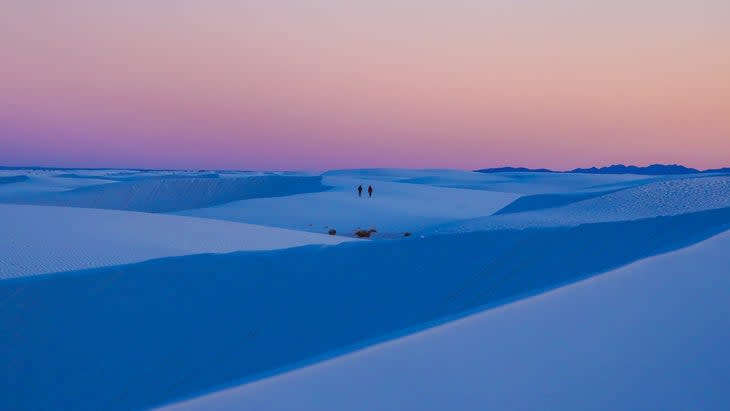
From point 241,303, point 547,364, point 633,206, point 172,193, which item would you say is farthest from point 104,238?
point 172,193

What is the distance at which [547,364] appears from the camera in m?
2.46

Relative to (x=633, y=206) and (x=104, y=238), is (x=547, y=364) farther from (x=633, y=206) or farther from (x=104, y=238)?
(x=104, y=238)

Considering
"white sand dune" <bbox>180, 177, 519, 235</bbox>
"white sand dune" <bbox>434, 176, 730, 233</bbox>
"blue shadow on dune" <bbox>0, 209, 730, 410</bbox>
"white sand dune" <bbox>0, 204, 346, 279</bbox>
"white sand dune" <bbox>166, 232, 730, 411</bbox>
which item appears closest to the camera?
"white sand dune" <bbox>166, 232, 730, 411</bbox>

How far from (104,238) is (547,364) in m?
8.10

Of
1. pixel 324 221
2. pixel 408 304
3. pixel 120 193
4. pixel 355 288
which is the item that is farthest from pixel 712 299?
pixel 120 193

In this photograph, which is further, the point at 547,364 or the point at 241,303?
the point at 241,303

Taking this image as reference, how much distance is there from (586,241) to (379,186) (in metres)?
29.6

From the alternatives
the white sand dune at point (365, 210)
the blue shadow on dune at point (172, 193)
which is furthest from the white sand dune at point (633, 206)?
the blue shadow on dune at point (172, 193)

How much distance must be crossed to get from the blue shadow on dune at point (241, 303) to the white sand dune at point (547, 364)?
6.30 feet

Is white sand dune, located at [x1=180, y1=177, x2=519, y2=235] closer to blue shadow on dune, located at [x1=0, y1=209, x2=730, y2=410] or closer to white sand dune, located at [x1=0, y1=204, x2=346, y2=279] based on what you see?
white sand dune, located at [x1=0, y1=204, x2=346, y2=279]

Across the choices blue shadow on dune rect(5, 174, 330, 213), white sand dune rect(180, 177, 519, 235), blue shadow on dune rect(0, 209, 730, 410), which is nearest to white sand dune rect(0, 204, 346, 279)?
blue shadow on dune rect(0, 209, 730, 410)

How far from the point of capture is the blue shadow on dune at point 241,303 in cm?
529

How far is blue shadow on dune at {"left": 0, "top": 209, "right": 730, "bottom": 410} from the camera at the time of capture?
5289 mm

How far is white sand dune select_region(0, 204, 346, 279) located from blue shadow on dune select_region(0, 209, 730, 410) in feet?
3.08
